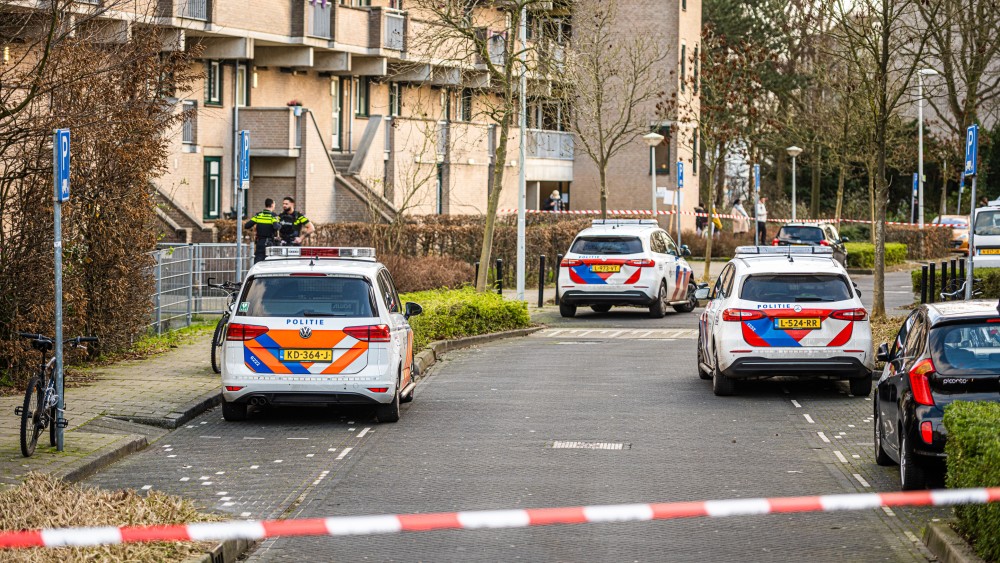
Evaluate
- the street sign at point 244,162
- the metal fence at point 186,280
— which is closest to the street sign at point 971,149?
the street sign at point 244,162

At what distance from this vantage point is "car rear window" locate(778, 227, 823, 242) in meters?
44.2

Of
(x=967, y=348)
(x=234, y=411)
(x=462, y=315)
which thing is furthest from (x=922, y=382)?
(x=462, y=315)

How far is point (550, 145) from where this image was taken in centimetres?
6206

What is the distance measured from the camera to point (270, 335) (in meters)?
13.7

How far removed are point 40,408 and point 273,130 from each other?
29.9 metres

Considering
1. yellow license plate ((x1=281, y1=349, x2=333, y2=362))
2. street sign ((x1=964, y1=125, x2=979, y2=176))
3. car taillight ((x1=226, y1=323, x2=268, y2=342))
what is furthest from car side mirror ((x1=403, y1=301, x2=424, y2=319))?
street sign ((x1=964, y1=125, x2=979, y2=176))

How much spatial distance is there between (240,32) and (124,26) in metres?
20.4

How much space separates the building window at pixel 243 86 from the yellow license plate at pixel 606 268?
58.4 feet

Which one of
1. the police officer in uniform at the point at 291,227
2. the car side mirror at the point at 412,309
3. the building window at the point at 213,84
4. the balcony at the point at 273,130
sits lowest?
the car side mirror at the point at 412,309

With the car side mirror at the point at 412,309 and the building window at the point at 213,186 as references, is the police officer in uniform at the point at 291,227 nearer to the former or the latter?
the car side mirror at the point at 412,309

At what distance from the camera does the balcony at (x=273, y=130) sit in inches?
1607

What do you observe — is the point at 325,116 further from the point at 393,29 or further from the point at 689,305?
the point at 689,305

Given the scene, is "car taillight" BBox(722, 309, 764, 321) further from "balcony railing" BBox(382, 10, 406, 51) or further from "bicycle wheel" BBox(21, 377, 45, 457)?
"balcony railing" BBox(382, 10, 406, 51)

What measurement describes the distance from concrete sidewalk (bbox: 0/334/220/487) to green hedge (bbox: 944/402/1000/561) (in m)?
6.17
